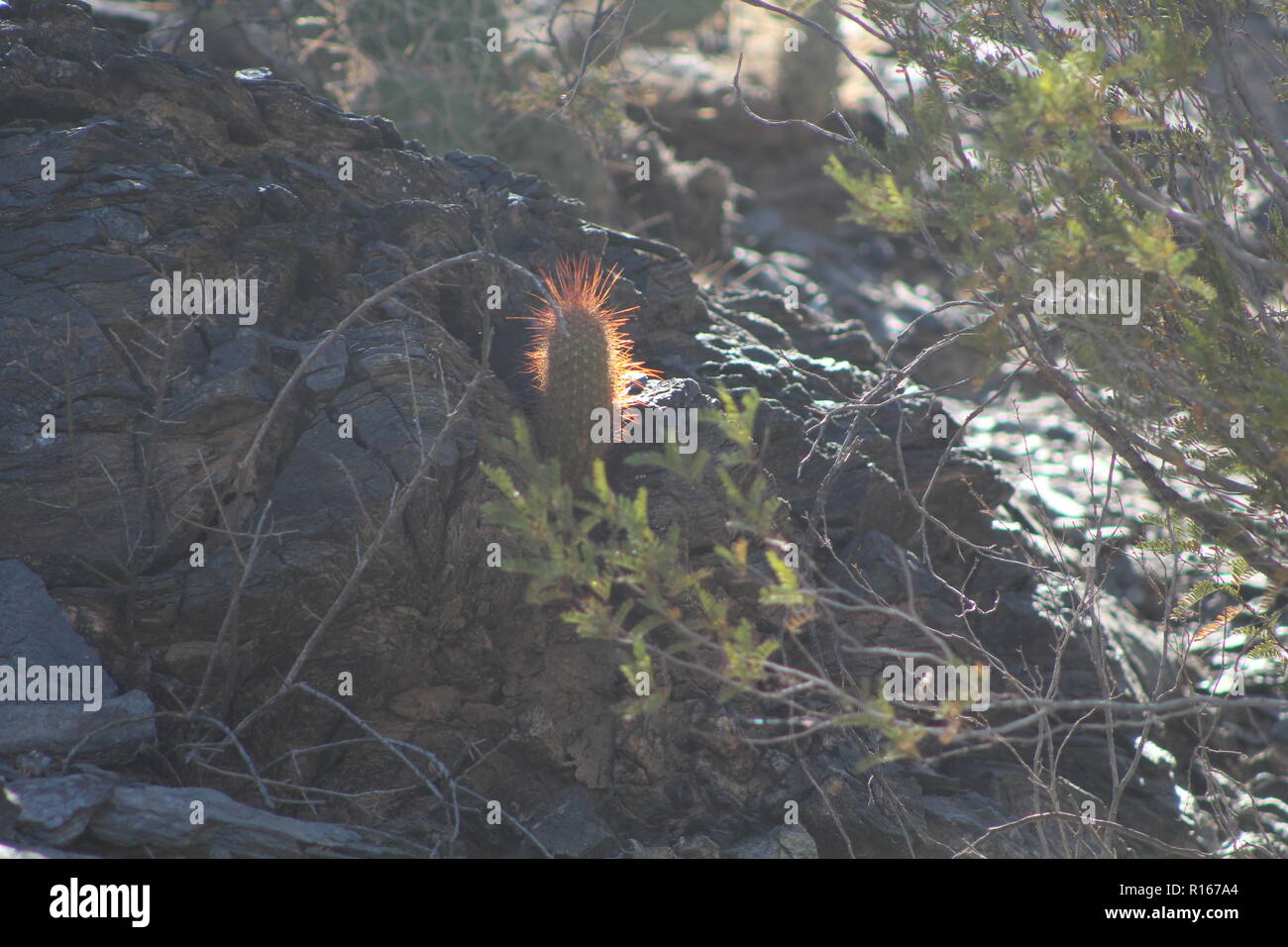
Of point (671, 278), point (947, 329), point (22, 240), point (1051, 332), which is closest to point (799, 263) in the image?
point (947, 329)

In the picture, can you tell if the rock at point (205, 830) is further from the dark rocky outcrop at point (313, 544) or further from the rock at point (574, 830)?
the rock at point (574, 830)

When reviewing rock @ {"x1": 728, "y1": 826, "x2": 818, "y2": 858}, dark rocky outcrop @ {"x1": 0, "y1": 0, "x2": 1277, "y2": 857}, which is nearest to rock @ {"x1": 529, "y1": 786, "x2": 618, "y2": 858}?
dark rocky outcrop @ {"x1": 0, "y1": 0, "x2": 1277, "y2": 857}

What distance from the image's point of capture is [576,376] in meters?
5.08

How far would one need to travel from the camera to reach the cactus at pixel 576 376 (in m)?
5.07

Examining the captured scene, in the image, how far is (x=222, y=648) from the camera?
14.8 feet

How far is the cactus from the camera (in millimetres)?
5074

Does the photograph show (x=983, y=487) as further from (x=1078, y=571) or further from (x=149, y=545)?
(x=149, y=545)

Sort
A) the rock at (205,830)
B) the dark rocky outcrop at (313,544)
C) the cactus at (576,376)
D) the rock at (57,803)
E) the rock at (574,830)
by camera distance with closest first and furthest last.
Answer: the rock at (57,803) < the rock at (205,830) < the dark rocky outcrop at (313,544) < the rock at (574,830) < the cactus at (576,376)

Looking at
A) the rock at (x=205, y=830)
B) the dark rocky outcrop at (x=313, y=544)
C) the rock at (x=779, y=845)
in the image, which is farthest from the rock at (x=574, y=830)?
the rock at (x=205, y=830)

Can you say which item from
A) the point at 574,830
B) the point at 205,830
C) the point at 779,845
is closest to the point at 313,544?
the point at 205,830

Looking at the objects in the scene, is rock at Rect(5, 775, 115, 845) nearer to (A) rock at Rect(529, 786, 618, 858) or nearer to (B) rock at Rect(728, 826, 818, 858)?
(A) rock at Rect(529, 786, 618, 858)

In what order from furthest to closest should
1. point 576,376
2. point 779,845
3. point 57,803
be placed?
point 576,376 < point 779,845 < point 57,803

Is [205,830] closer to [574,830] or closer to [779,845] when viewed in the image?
[574,830]

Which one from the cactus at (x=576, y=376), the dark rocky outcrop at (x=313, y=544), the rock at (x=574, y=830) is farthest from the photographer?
the cactus at (x=576, y=376)
